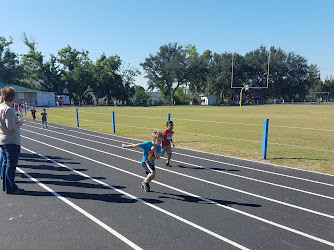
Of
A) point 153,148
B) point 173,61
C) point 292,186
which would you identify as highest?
point 173,61

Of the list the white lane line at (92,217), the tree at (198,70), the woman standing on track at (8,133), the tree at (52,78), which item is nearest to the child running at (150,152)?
the white lane line at (92,217)

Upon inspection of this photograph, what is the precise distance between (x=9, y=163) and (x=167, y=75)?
71.5m

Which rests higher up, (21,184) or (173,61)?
(173,61)

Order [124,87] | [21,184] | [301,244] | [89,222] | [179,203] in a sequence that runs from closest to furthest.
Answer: [301,244], [89,222], [179,203], [21,184], [124,87]

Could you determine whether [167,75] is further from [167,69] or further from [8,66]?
[8,66]

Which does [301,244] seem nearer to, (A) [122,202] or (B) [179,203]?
(B) [179,203]

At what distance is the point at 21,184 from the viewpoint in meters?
6.21

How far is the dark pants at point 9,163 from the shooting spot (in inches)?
208

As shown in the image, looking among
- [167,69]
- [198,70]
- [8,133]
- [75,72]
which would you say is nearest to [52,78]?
[75,72]

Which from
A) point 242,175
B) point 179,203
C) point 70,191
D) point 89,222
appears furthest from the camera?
point 242,175

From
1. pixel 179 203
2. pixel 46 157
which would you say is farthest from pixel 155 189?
pixel 46 157

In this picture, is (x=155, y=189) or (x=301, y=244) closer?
(x=301, y=244)

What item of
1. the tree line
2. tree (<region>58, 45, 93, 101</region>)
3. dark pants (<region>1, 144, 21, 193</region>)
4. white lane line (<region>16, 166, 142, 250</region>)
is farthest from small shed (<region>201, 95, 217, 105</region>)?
dark pants (<region>1, 144, 21, 193</region>)

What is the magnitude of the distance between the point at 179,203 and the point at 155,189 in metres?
0.93
